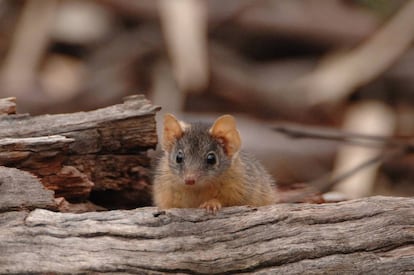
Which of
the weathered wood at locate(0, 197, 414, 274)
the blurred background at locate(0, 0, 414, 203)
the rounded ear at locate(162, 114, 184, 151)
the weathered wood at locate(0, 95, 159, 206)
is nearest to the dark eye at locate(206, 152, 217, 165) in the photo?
the rounded ear at locate(162, 114, 184, 151)

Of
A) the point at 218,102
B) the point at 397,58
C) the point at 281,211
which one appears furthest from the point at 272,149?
the point at 281,211

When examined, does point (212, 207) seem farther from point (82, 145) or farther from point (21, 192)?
point (21, 192)

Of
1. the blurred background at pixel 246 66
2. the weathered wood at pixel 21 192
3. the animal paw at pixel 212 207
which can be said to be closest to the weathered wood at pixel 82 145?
the weathered wood at pixel 21 192

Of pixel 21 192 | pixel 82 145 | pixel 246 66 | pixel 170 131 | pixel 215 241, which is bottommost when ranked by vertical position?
pixel 215 241

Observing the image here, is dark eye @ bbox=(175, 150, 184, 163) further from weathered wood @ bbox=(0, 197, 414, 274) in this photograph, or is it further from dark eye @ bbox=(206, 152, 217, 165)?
weathered wood @ bbox=(0, 197, 414, 274)

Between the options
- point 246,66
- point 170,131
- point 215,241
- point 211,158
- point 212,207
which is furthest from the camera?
point 246,66

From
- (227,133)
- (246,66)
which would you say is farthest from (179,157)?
(246,66)

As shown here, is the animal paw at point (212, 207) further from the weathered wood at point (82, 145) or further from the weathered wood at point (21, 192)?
the weathered wood at point (21, 192)
